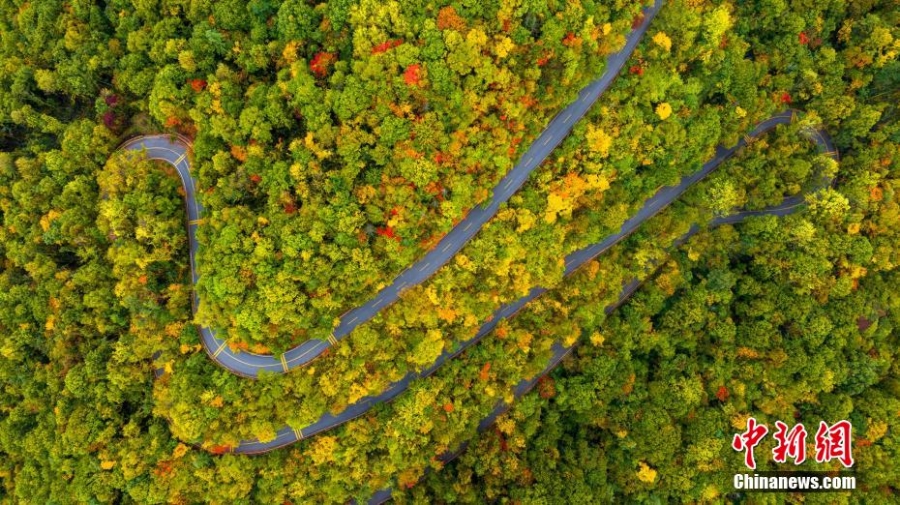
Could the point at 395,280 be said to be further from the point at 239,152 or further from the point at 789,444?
the point at 789,444

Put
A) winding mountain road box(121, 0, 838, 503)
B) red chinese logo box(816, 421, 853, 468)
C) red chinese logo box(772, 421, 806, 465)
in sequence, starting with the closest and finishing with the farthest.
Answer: winding mountain road box(121, 0, 838, 503)
red chinese logo box(816, 421, 853, 468)
red chinese logo box(772, 421, 806, 465)

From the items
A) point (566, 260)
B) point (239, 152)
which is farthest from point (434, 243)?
point (239, 152)

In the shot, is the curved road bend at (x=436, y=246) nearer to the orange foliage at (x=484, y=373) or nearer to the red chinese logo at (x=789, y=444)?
the orange foliage at (x=484, y=373)

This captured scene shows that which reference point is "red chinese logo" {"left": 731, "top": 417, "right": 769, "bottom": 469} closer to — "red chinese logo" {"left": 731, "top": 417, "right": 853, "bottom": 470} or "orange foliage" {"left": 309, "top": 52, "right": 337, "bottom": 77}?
"red chinese logo" {"left": 731, "top": 417, "right": 853, "bottom": 470}

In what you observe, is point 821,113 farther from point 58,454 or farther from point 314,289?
point 58,454

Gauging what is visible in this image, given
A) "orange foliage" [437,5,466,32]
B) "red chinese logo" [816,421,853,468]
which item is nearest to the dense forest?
"orange foliage" [437,5,466,32]
